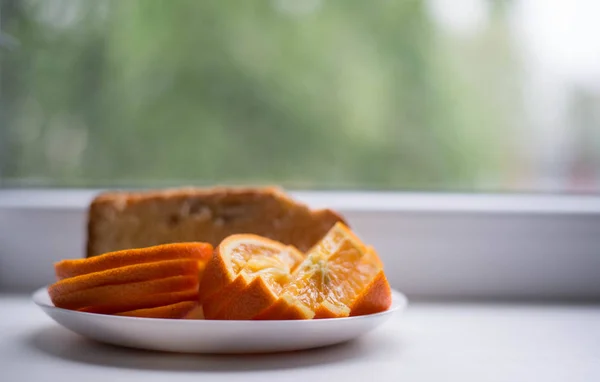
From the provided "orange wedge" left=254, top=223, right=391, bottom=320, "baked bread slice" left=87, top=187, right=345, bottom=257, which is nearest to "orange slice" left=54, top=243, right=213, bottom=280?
"orange wedge" left=254, top=223, right=391, bottom=320

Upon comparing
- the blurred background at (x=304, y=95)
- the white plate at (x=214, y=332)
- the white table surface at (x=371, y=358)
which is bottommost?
the white table surface at (x=371, y=358)

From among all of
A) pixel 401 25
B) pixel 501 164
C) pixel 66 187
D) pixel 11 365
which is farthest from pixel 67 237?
pixel 401 25

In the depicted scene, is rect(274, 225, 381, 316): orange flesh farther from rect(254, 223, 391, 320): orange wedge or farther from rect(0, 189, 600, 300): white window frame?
rect(0, 189, 600, 300): white window frame

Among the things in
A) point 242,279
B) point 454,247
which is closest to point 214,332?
point 242,279

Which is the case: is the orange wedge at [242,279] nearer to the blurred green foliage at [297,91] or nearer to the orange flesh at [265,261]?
the orange flesh at [265,261]

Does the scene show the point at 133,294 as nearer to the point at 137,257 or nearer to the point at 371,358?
the point at 137,257

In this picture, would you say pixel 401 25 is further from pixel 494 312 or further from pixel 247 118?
pixel 494 312

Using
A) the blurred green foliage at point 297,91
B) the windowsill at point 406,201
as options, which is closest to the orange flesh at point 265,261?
the windowsill at point 406,201

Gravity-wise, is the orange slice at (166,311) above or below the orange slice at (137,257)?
below
